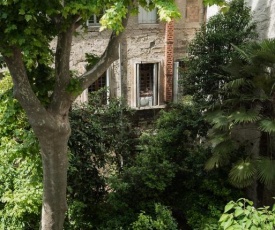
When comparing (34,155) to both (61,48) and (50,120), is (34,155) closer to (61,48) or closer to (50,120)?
(50,120)

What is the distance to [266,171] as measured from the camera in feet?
19.8

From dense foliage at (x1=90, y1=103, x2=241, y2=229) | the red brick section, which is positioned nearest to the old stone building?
the red brick section

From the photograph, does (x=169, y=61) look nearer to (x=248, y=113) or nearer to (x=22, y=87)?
(x=248, y=113)

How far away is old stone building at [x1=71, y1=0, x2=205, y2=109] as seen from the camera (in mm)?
12102

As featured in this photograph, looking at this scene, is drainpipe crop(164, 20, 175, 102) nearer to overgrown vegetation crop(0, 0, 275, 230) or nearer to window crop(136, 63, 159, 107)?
window crop(136, 63, 159, 107)

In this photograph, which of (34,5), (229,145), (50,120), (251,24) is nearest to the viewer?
(34,5)

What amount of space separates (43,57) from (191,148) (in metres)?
4.67

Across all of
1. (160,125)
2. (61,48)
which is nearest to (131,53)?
(160,125)

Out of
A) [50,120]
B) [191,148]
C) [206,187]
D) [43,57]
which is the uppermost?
[43,57]

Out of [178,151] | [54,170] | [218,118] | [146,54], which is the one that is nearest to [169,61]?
[146,54]

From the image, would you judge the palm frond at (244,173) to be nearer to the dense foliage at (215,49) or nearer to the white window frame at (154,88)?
the dense foliage at (215,49)

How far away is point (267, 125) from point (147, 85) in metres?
7.81

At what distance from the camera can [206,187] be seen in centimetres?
759

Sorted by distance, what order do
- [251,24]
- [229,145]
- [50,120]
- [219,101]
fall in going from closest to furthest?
[50,120], [229,145], [219,101], [251,24]
